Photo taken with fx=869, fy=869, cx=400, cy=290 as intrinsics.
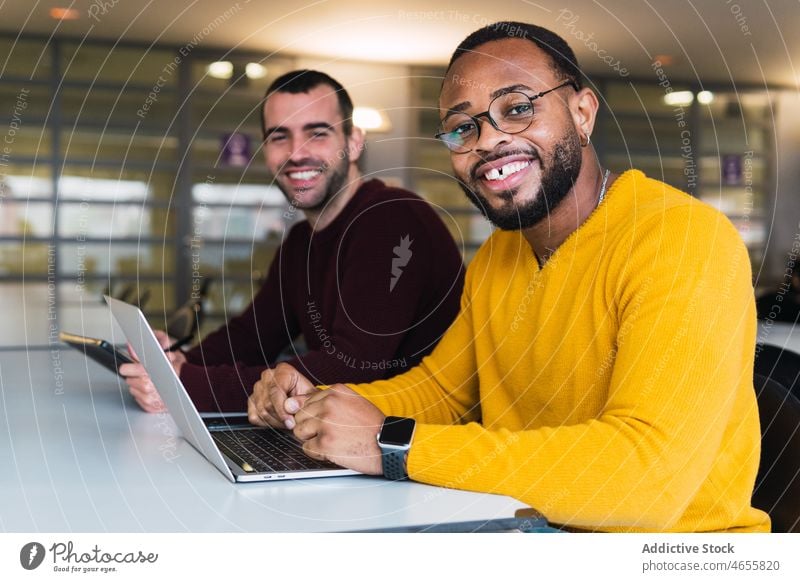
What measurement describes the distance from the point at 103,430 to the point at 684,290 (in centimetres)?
77

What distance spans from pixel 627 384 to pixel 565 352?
7.7 inches

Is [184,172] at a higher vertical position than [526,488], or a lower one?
higher

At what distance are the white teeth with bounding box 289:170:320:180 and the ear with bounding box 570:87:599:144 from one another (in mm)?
743

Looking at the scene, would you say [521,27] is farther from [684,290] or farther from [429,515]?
[429,515]

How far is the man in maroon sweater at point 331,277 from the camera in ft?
4.82

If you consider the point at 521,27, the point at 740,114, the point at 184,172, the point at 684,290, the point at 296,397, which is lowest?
the point at 296,397

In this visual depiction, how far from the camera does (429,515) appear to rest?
0.81m

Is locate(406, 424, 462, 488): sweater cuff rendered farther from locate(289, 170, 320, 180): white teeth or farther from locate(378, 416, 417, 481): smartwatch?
locate(289, 170, 320, 180): white teeth

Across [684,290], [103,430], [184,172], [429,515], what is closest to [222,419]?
[103,430]

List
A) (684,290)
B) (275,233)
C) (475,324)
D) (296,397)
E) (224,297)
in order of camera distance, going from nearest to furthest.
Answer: (684,290) → (296,397) → (475,324) → (224,297) → (275,233)

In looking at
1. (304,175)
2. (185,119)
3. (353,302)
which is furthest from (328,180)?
(185,119)

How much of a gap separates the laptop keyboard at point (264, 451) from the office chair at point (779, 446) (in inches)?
20.8

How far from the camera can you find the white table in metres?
0.80

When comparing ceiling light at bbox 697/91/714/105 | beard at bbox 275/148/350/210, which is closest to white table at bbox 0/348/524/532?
beard at bbox 275/148/350/210
